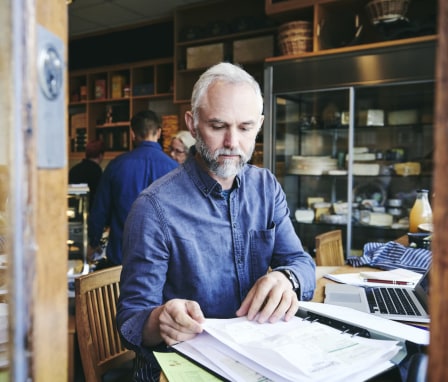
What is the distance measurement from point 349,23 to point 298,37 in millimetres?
595

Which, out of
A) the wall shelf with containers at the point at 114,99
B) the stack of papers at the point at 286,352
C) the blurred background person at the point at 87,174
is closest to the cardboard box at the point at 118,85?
the wall shelf with containers at the point at 114,99

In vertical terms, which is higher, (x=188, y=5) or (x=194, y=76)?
(x=188, y=5)

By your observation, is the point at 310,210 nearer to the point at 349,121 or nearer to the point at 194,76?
the point at 349,121

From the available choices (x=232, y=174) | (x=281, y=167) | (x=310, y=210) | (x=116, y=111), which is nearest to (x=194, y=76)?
(x=116, y=111)

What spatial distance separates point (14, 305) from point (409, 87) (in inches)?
151

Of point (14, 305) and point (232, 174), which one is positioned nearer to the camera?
point (14, 305)

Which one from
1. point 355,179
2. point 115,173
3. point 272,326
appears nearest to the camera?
point 272,326

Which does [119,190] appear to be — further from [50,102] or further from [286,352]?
[50,102]

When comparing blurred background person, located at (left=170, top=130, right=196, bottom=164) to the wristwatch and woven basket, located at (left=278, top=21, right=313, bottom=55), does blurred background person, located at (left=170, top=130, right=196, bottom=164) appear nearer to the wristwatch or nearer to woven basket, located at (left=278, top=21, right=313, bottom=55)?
woven basket, located at (left=278, top=21, right=313, bottom=55)

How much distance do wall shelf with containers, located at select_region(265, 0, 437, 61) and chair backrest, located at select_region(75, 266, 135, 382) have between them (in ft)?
9.22

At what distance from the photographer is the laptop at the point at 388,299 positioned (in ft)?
4.17

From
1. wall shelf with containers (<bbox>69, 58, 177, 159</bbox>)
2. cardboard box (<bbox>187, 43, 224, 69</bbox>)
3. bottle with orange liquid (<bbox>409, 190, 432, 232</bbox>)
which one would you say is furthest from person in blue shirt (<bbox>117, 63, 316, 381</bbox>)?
wall shelf with containers (<bbox>69, 58, 177, 159</bbox>)

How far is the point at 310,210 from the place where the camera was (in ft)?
13.8

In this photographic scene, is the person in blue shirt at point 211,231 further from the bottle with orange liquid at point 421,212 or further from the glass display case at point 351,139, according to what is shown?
the glass display case at point 351,139
